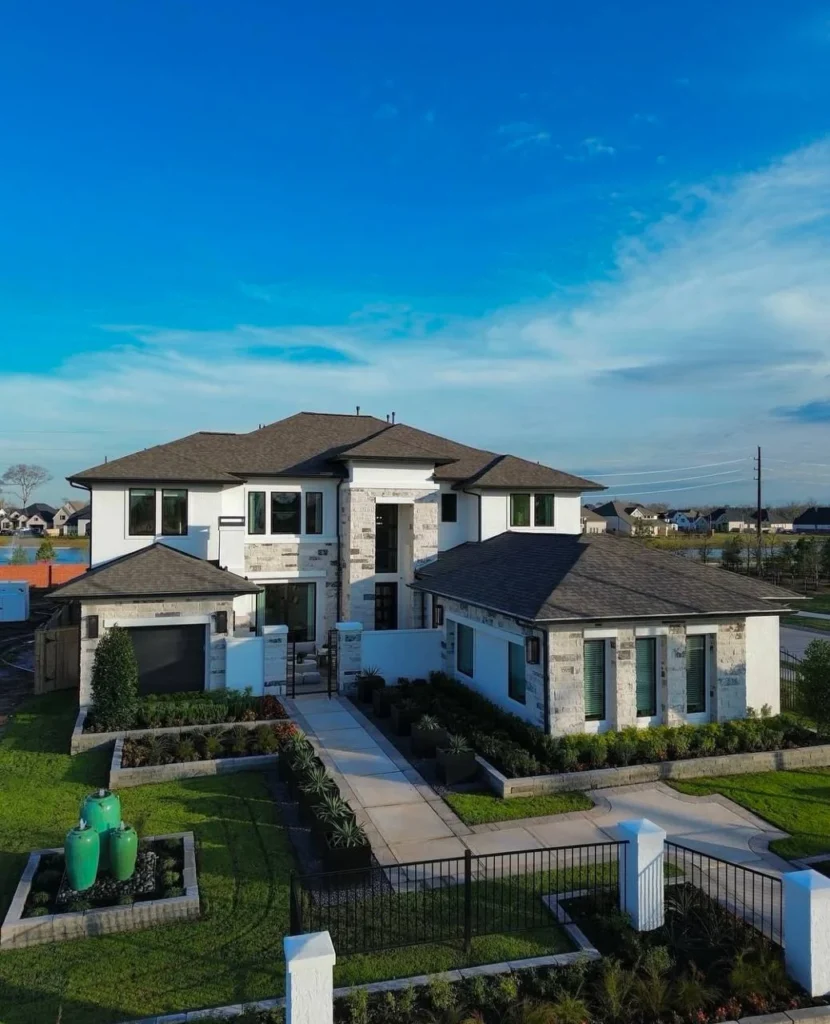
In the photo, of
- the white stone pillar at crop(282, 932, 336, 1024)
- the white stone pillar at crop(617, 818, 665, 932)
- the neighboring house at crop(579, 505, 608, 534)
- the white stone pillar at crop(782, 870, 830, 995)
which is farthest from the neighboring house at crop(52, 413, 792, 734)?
the neighboring house at crop(579, 505, 608, 534)

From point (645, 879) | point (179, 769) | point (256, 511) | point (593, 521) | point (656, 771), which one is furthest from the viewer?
point (593, 521)

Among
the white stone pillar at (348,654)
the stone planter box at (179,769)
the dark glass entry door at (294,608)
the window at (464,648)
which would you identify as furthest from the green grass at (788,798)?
the dark glass entry door at (294,608)

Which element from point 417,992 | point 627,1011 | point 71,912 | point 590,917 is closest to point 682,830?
point 590,917

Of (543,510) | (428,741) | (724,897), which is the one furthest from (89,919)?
(543,510)

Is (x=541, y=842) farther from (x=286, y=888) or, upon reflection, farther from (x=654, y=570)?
(x=654, y=570)

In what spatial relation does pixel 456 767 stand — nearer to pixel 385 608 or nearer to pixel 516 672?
pixel 516 672

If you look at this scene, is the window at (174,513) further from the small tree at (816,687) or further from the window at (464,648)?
the small tree at (816,687)
